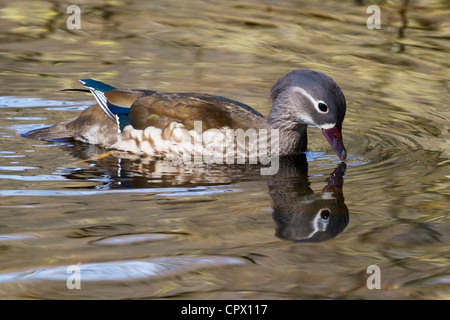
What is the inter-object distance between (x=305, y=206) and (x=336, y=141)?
4.48 feet

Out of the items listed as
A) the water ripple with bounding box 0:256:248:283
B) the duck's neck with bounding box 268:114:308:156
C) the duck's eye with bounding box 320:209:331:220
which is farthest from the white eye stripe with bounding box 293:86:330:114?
the water ripple with bounding box 0:256:248:283

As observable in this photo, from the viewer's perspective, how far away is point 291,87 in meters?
7.99

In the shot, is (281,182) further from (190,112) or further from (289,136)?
(190,112)

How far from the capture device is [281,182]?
717 cm

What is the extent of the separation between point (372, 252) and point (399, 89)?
15.8 feet

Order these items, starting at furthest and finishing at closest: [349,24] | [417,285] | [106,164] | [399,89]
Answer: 1. [349,24]
2. [399,89]
3. [106,164]
4. [417,285]

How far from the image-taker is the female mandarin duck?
7.72 meters

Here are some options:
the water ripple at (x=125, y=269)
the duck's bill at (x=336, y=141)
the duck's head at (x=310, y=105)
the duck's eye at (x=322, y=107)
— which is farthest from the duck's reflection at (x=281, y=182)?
the water ripple at (x=125, y=269)

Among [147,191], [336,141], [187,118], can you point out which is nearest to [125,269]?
[147,191]

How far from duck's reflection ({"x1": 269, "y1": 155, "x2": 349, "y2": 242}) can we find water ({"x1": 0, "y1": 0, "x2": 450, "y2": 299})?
2 cm
